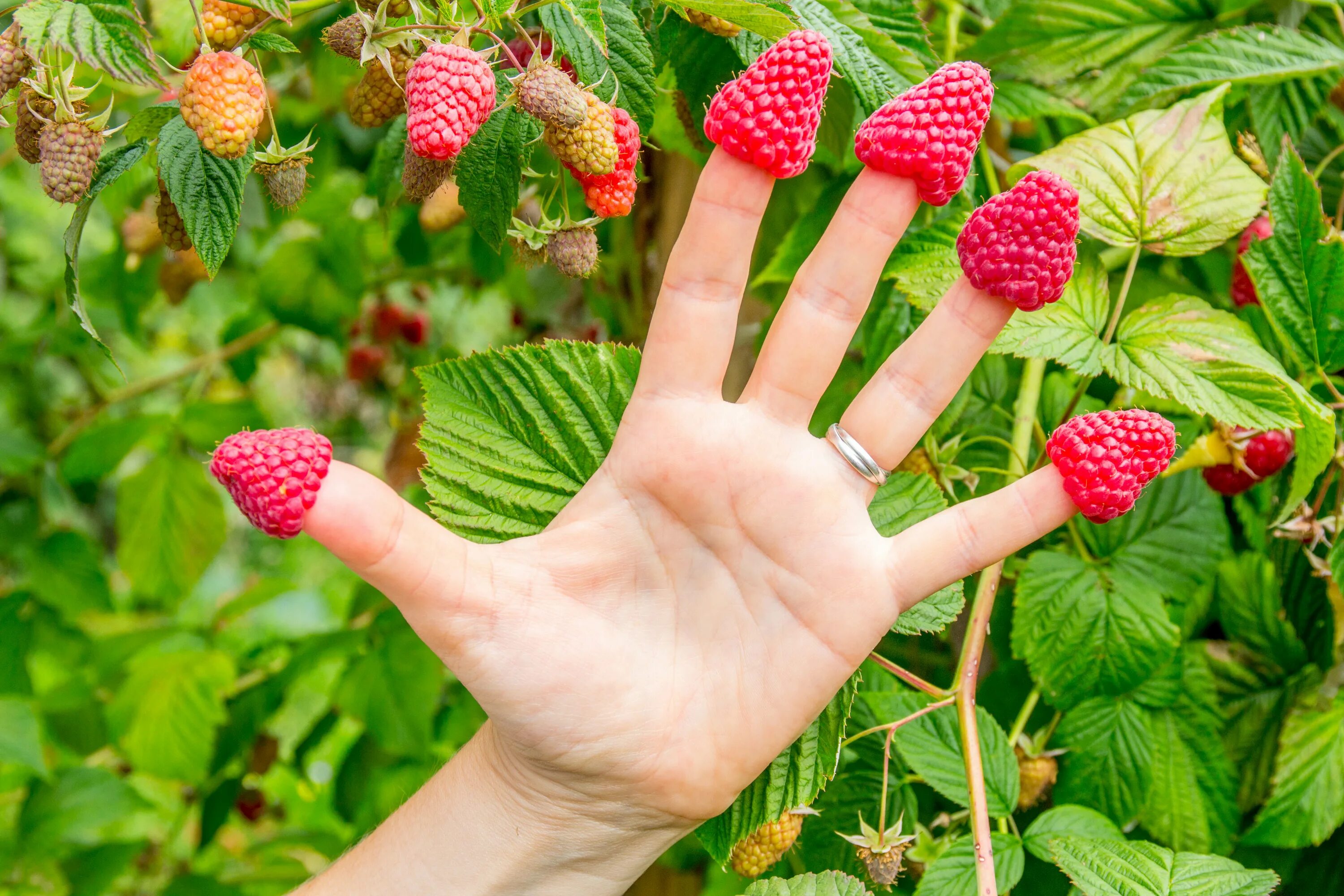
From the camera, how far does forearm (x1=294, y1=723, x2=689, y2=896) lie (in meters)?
0.66

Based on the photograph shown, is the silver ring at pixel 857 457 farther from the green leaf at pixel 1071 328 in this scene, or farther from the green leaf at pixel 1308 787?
the green leaf at pixel 1308 787

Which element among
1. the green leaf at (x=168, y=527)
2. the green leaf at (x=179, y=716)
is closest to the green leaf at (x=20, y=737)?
the green leaf at (x=179, y=716)

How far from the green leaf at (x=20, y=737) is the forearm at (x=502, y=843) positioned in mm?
631

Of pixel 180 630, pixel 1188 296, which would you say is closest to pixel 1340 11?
pixel 1188 296

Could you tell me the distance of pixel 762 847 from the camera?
2.35 feet

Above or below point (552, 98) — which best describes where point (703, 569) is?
below

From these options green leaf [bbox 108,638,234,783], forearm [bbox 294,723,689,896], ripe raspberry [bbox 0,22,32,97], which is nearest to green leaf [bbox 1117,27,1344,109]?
forearm [bbox 294,723,689,896]

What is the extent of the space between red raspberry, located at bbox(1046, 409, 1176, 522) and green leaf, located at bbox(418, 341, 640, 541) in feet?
Result: 1.03

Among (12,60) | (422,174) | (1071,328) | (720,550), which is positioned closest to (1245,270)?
(1071,328)

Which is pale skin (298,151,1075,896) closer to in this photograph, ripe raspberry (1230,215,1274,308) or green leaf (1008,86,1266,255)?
green leaf (1008,86,1266,255)

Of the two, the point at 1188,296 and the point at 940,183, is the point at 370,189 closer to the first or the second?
the point at 940,183

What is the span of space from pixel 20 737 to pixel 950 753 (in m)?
1.07

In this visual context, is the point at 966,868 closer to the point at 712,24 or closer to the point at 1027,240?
the point at 1027,240

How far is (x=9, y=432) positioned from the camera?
4.95 ft
